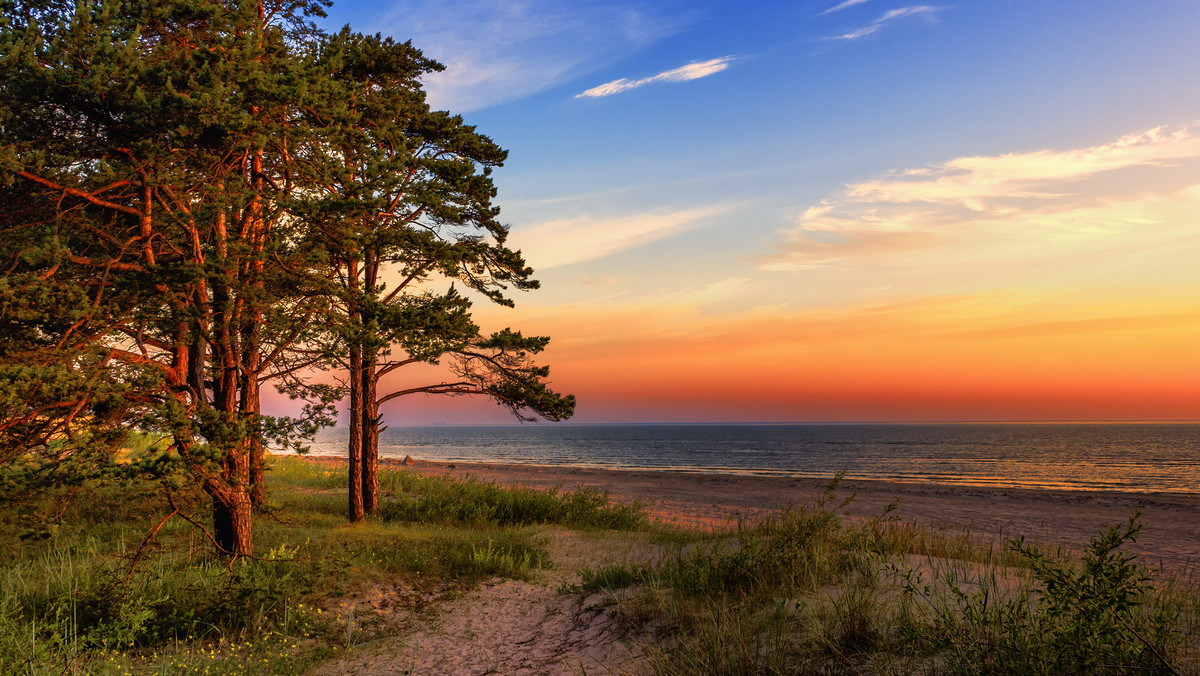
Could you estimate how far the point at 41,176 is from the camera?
823 cm

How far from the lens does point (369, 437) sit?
14.6m

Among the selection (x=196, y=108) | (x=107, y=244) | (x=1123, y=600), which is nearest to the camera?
(x=1123, y=600)

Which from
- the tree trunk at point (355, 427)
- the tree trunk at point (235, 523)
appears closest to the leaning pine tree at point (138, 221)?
the tree trunk at point (235, 523)

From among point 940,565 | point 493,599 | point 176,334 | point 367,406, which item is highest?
point 176,334

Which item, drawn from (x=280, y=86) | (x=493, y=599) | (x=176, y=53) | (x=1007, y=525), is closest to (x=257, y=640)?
(x=493, y=599)

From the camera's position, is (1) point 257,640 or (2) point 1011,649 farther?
(1) point 257,640

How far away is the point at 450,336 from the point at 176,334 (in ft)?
16.0

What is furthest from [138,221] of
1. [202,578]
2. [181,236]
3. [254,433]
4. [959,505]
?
[959,505]

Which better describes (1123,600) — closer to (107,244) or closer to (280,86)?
(280,86)

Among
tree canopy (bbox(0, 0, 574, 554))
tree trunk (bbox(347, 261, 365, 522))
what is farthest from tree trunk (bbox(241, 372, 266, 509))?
tree trunk (bbox(347, 261, 365, 522))

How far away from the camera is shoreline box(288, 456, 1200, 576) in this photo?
63.3 feet

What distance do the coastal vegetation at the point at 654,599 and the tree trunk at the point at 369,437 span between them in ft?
4.85

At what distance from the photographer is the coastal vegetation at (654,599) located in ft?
13.6

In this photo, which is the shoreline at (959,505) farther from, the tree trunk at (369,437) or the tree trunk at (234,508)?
the tree trunk at (234,508)
